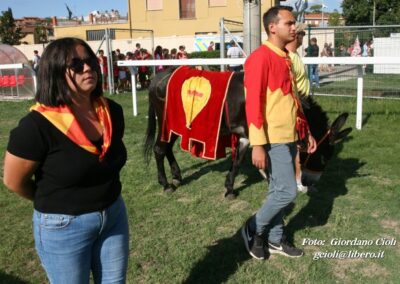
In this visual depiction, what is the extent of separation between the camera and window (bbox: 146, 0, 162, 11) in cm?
4610

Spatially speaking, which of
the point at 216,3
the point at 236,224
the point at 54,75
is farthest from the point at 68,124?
the point at 216,3

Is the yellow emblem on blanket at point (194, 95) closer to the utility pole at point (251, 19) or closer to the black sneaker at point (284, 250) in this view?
the black sneaker at point (284, 250)

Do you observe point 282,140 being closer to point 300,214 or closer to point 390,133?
point 300,214

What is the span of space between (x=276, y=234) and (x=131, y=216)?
66.9 inches

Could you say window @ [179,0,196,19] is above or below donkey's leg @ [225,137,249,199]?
above

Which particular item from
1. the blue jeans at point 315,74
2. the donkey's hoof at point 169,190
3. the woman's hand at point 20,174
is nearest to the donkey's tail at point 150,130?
the donkey's hoof at point 169,190

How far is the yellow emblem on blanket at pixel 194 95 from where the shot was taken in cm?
507

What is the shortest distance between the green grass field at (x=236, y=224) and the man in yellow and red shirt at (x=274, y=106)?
0.67m

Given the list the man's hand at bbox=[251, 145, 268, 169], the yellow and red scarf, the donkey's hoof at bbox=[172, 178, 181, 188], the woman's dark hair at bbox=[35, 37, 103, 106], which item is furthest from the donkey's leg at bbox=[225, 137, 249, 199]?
the woman's dark hair at bbox=[35, 37, 103, 106]

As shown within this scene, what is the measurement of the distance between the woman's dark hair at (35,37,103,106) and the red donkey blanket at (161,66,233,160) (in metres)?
2.98

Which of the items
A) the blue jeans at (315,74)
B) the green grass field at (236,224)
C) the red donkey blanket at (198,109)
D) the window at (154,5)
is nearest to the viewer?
the green grass field at (236,224)

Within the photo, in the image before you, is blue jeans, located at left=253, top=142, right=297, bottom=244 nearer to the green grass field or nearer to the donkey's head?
the green grass field

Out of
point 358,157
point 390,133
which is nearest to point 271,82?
point 358,157

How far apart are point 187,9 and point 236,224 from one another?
43779 mm
